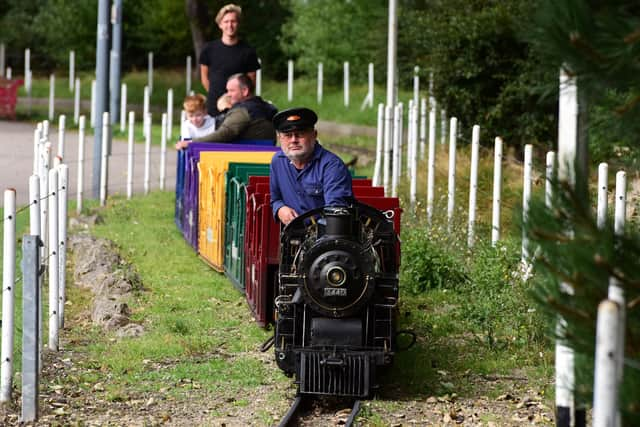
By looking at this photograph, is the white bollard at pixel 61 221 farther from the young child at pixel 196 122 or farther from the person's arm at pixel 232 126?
the young child at pixel 196 122

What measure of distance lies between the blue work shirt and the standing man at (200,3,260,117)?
6893 mm

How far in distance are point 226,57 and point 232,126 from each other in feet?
5.11

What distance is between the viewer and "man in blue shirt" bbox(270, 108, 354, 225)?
10.5 metres

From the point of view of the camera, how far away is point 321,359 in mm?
9453

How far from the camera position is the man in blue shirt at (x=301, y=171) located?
10.5 metres

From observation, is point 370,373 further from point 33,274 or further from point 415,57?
point 415,57

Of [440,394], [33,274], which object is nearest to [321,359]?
[440,394]

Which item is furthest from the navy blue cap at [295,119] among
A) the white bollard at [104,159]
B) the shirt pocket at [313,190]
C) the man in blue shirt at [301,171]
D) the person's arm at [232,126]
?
the white bollard at [104,159]

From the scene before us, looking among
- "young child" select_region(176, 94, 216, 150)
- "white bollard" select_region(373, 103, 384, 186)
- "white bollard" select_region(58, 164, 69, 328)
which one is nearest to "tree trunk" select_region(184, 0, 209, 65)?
"white bollard" select_region(373, 103, 384, 186)

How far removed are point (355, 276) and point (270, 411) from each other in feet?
3.39

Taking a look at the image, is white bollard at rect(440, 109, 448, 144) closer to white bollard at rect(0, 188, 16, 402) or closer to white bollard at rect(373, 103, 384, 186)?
white bollard at rect(373, 103, 384, 186)

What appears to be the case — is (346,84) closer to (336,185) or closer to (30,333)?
(336,185)

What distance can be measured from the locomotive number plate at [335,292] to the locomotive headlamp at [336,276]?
43 mm

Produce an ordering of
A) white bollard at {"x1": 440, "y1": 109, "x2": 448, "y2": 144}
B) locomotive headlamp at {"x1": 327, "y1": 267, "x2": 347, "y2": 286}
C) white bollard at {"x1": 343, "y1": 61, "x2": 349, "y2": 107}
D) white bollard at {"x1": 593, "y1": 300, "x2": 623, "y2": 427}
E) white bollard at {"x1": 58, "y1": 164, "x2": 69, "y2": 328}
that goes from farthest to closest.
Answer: white bollard at {"x1": 343, "y1": 61, "x2": 349, "y2": 107} → white bollard at {"x1": 440, "y1": 109, "x2": 448, "y2": 144} → white bollard at {"x1": 58, "y1": 164, "x2": 69, "y2": 328} → locomotive headlamp at {"x1": 327, "y1": 267, "x2": 347, "y2": 286} → white bollard at {"x1": 593, "y1": 300, "x2": 623, "y2": 427}
